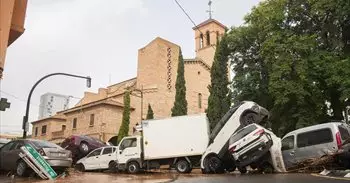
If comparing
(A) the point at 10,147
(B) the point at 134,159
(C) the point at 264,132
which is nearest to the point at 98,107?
(B) the point at 134,159

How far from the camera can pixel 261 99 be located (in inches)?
1086

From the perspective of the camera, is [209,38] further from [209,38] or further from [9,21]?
[9,21]

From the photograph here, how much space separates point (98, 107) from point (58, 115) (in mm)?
13334

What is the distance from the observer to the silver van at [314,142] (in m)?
13.5

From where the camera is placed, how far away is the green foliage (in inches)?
880

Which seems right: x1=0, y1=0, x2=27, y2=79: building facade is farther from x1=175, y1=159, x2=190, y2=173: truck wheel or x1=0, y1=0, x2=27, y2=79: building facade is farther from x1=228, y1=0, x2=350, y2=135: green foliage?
x1=228, y1=0, x2=350, y2=135: green foliage

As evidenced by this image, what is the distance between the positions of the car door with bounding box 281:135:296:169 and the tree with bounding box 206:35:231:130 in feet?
45.0

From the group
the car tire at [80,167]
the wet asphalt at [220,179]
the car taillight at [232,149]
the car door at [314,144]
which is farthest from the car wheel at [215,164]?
the car tire at [80,167]

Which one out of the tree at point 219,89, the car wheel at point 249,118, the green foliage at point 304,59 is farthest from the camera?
the tree at point 219,89

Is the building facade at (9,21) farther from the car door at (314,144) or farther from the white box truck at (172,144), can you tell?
the white box truck at (172,144)

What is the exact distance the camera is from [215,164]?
1596cm

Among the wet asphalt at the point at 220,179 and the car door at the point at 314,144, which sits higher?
the car door at the point at 314,144

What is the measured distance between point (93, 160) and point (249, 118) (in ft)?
31.3

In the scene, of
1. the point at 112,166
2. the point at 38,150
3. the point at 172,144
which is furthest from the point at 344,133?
the point at 112,166
